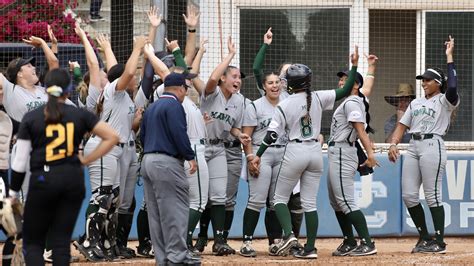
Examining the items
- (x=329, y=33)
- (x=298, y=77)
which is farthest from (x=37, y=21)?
(x=298, y=77)

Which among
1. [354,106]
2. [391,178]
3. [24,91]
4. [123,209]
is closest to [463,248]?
[391,178]

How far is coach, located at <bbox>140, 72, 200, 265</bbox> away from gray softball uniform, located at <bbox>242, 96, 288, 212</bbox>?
177 cm

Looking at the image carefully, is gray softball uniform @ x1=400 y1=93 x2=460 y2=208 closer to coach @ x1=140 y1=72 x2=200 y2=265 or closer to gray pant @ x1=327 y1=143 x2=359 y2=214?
gray pant @ x1=327 y1=143 x2=359 y2=214

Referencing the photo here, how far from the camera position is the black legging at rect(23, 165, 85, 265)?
8.92 meters

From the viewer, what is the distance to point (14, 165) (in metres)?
9.09

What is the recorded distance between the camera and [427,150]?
40.4 feet

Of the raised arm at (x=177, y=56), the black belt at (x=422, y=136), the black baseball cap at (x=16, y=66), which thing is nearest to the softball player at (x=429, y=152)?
the black belt at (x=422, y=136)

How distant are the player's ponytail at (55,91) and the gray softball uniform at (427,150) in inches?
178

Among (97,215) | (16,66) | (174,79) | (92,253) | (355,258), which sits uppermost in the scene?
(16,66)

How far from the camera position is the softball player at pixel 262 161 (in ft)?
39.9

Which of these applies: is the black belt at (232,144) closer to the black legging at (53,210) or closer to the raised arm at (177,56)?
the raised arm at (177,56)

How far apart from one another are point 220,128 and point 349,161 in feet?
4.36

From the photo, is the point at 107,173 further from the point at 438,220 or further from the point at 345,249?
the point at 438,220

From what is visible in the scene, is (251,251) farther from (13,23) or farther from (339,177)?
(13,23)
